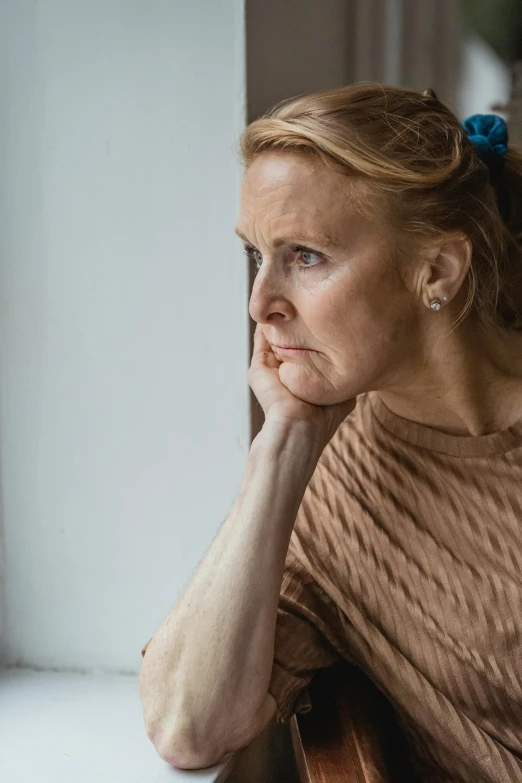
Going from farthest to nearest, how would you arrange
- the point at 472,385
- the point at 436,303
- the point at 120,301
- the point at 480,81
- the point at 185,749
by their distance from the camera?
1. the point at 480,81
2. the point at 120,301
3. the point at 472,385
4. the point at 436,303
5. the point at 185,749

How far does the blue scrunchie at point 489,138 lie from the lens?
1284 millimetres

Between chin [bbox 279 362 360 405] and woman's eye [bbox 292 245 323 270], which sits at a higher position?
woman's eye [bbox 292 245 323 270]

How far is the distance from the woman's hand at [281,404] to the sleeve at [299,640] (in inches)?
8.9

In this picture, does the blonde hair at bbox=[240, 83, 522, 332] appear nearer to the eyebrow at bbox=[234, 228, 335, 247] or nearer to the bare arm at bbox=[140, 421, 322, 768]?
the eyebrow at bbox=[234, 228, 335, 247]

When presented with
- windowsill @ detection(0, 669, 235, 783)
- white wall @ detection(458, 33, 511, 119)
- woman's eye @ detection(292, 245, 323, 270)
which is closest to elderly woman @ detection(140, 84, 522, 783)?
woman's eye @ detection(292, 245, 323, 270)

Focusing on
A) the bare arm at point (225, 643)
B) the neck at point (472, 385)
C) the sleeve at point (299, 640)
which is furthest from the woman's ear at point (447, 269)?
the sleeve at point (299, 640)

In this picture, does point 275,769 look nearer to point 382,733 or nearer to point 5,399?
point 382,733

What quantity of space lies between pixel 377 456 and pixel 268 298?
0.36m

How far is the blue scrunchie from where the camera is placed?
4.21 feet

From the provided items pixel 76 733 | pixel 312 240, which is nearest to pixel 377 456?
pixel 312 240

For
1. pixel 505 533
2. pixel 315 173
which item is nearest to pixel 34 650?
pixel 505 533

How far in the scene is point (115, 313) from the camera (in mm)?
1505

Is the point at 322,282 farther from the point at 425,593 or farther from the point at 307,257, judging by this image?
the point at 425,593

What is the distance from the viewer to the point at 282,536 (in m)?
1.16
